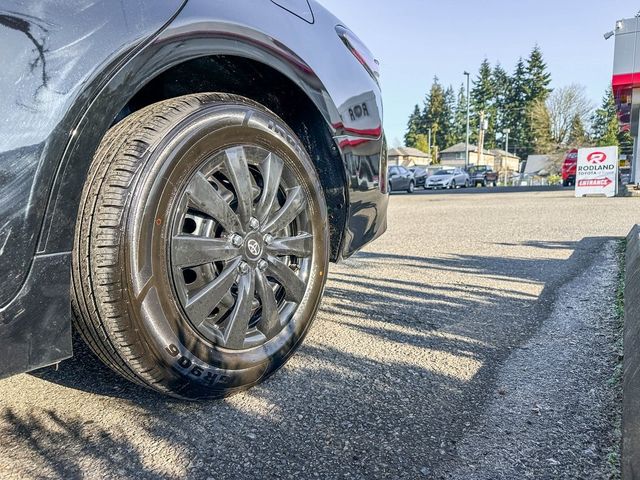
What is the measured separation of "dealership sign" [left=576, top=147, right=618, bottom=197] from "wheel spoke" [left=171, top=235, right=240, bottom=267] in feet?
51.9

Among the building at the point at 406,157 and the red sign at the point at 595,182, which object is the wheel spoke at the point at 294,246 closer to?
the red sign at the point at 595,182

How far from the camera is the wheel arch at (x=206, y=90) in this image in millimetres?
1364

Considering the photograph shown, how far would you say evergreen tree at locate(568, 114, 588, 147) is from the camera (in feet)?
168

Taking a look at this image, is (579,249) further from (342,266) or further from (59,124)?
(59,124)

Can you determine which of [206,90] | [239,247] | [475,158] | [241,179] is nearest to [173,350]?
[239,247]

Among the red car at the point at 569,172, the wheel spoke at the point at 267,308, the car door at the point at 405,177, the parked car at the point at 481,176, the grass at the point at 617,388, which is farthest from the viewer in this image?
the parked car at the point at 481,176

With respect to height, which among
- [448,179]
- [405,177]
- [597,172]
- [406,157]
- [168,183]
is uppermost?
[406,157]

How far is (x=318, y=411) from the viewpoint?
5.91 feet

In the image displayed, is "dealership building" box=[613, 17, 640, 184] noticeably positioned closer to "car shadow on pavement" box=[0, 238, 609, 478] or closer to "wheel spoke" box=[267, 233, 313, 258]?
"car shadow on pavement" box=[0, 238, 609, 478]

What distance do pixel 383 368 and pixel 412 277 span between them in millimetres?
1896

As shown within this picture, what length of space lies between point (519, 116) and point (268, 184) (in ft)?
283

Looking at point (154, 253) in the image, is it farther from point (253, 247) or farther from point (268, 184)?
point (268, 184)

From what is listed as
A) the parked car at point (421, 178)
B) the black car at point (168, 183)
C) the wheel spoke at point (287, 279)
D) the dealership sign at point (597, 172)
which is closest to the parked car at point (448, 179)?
the parked car at point (421, 178)

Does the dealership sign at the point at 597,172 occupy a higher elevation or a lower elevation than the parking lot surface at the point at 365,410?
higher
